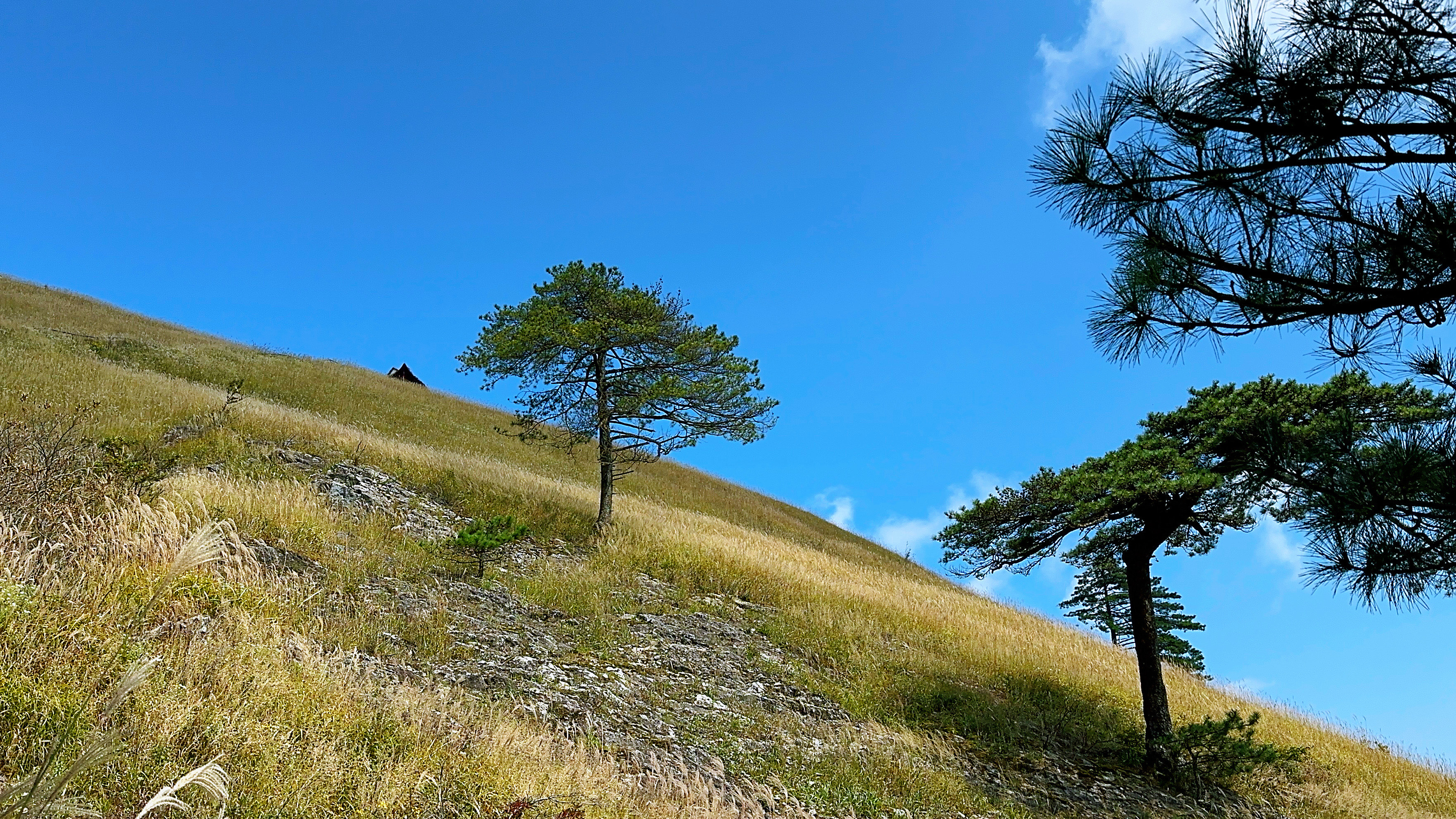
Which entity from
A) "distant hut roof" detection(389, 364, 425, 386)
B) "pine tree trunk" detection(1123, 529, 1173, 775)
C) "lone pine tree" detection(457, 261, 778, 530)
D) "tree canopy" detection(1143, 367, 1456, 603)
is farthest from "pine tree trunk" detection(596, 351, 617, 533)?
"distant hut roof" detection(389, 364, 425, 386)

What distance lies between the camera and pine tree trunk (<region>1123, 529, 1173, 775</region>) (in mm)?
10250

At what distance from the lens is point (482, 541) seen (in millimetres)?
10969

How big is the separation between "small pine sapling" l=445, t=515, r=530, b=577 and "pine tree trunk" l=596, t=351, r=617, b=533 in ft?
10.4

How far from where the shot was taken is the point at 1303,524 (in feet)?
19.6

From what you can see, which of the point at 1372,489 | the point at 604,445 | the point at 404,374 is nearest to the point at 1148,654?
the point at 1372,489

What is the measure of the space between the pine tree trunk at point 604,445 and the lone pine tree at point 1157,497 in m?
7.82

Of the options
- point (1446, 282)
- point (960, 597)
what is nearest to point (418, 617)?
point (1446, 282)

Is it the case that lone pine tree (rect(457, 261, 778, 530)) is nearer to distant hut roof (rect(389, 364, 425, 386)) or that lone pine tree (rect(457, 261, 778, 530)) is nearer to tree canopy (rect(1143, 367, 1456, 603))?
tree canopy (rect(1143, 367, 1456, 603))

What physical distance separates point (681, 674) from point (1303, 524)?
22.3ft

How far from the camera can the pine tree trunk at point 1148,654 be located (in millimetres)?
10250

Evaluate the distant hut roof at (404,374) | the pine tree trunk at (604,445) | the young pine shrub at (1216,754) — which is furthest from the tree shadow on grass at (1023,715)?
the distant hut roof at (404,374)

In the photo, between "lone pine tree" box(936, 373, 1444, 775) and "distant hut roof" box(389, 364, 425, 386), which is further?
"distant hut roof" box(389, 364, 425, 386)

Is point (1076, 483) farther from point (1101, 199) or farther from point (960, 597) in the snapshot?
point (960, 597)

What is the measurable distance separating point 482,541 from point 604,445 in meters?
6.08
